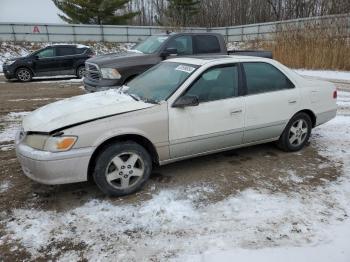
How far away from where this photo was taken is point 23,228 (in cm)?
335

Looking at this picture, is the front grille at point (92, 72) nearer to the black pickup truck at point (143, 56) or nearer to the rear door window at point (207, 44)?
the black pickup truck at point (143, 56)

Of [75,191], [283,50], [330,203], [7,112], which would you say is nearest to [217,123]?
[330,203]

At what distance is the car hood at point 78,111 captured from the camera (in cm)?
373

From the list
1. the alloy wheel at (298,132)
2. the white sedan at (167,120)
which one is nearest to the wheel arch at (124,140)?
the white sedan at (167,120)

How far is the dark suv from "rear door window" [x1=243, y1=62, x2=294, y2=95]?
38.6 ft

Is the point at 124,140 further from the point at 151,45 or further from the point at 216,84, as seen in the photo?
the point at 151,45

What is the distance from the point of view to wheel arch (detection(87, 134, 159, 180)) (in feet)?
12.5

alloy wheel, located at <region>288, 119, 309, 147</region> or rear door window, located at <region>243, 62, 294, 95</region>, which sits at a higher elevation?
rear door window, located at <region>243, 62, 294, 95</region>

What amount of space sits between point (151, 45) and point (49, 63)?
7.77 meters

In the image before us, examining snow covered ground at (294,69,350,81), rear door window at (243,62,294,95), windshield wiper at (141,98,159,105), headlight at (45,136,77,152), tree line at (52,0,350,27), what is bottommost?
snow covered ground at (294,69,350,81)

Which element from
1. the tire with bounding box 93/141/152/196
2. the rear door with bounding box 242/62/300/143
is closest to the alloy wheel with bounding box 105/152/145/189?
the tire with bounding box 93/141/152/196

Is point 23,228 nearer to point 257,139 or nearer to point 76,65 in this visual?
point 257,139

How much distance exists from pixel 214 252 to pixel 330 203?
5.31 ft

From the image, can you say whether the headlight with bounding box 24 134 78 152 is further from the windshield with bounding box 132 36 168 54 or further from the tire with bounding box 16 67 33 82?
the tire with bounding box 16 67 33 82
